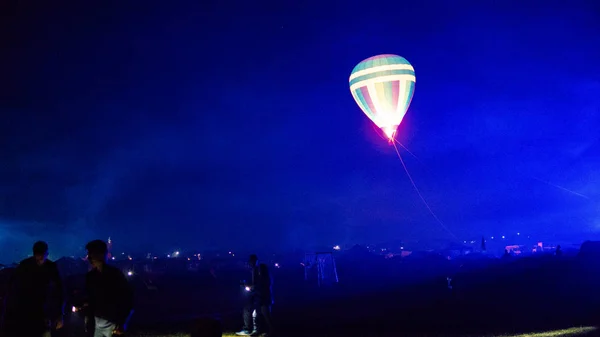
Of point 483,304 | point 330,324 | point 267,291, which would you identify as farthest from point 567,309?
point 267,291

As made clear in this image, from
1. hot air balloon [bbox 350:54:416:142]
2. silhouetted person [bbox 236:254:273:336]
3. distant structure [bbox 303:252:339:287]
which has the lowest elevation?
silhouetted person [bbox 236:254:273:336]

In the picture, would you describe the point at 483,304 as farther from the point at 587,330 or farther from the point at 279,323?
the point at 279,323

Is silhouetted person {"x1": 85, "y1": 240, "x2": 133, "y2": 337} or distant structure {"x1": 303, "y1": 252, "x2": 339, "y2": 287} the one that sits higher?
distant structure {"x1": 303, "y1": 252, "x2": 339, "y2": 287}

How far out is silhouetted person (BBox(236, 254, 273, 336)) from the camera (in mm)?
13906

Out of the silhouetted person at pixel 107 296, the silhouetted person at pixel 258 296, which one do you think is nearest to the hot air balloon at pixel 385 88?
the silhouetted person at pixel 258 296

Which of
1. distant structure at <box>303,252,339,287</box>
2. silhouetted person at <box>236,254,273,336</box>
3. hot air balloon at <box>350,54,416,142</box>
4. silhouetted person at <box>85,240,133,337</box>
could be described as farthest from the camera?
distant structure at <box>303,252,339,287</box>

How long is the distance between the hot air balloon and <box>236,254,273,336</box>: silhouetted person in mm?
16574

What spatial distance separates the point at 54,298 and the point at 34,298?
0.29 metres

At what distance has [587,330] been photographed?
13625 mm

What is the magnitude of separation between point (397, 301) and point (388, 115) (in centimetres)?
1134

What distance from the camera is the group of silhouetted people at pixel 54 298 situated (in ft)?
22.4

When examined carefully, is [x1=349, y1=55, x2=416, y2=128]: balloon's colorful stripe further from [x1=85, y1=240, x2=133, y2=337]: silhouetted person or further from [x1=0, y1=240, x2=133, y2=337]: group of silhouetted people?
[x1=85, y1=240, x2=133, y2=337]: silhouetted person

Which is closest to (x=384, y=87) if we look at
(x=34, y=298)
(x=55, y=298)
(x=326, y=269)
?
(x=326, y=269)

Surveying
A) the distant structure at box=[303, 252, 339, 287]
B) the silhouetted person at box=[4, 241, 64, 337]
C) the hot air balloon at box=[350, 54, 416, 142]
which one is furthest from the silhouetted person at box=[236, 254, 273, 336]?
the distant structure at box=[303, 252, 339, 287]
